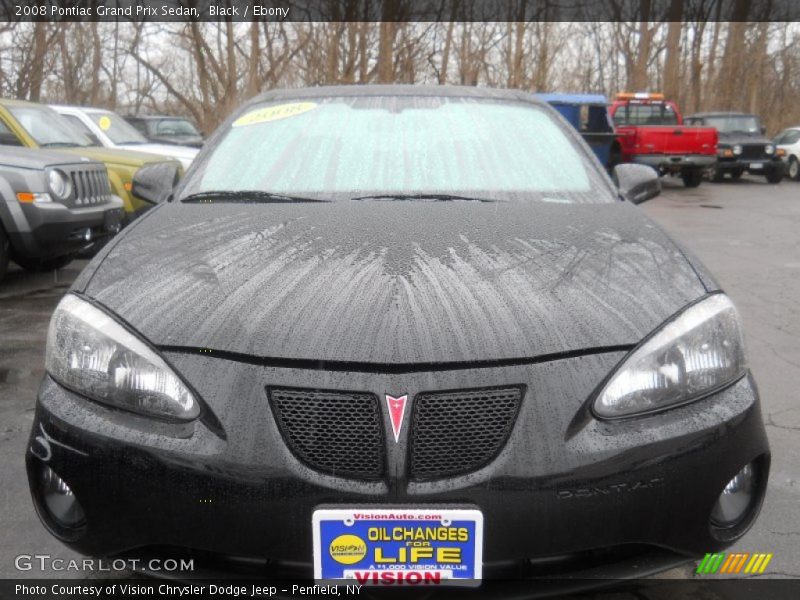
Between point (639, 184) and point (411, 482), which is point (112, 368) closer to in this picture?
point (411, 482)

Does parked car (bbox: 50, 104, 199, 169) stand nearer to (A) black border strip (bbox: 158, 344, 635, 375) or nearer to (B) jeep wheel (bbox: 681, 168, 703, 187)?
(A) black border strip (bbox: 158, 344, 635, 375)

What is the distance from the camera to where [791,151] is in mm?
21625

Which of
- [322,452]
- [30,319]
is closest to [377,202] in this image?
[322,452]

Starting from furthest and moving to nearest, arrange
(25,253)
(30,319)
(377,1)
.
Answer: (377,1), (25,253), (30,319)

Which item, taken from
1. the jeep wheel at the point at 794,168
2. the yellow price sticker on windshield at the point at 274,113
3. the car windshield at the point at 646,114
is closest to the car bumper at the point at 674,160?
the car windshield at the point at 646,114

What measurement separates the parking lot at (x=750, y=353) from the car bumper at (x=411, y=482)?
128mm

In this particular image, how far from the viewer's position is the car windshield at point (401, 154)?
2.76 metres

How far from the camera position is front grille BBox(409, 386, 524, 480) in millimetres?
1596

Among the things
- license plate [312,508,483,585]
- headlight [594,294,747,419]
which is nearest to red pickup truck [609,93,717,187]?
headlight [594,294,747,419]

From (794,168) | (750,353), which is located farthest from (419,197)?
(794,168)

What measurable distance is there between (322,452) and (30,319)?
14.6 ft

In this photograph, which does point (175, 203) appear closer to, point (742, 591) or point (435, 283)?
point (435, 283)

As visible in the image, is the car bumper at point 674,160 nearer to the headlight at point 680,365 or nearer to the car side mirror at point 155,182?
the car side mirror at point 155,182

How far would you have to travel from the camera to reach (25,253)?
20.2 ft
